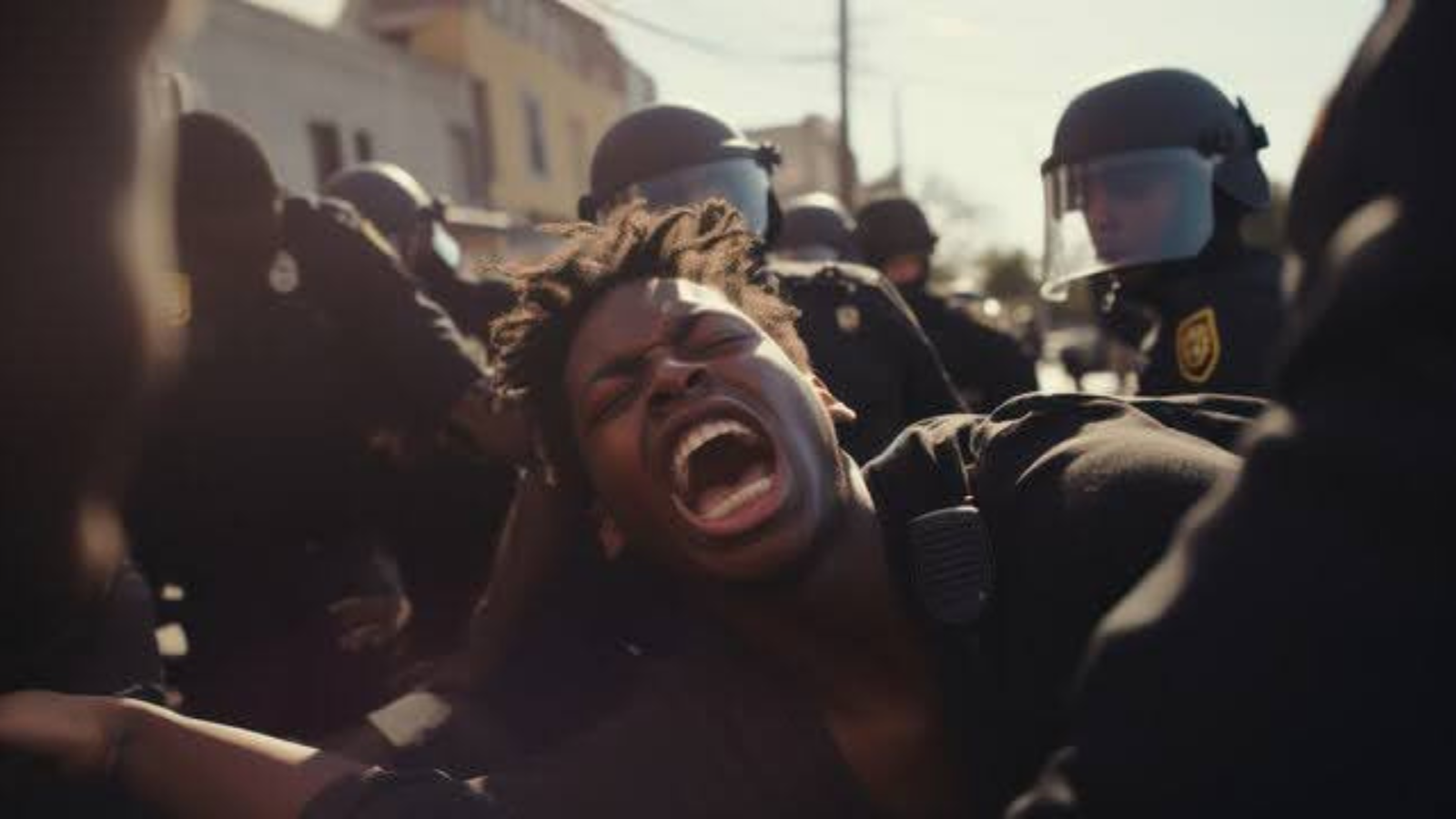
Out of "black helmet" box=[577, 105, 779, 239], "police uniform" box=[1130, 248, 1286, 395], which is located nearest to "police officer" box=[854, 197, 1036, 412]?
"black helmet" box=[577, 105, 779, 239]

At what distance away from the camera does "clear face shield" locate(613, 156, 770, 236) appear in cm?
384

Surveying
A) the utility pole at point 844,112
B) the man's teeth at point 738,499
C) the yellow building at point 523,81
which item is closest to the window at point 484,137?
the yellow building at point 523,81

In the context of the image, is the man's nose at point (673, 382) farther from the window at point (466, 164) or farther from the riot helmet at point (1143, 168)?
the window at point (466, 164)

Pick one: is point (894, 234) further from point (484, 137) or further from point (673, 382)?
point (484, 137)

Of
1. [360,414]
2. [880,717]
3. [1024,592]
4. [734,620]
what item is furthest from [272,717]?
[1024,592]

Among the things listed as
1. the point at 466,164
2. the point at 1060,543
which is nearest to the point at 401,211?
the point at 1060,543

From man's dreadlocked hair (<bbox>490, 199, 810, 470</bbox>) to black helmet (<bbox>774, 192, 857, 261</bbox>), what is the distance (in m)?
3.63

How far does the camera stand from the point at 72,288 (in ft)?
1.73

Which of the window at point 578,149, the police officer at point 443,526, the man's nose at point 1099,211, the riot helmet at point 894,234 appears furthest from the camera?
the window at point 578,149

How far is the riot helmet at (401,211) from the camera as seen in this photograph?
15.8 ft

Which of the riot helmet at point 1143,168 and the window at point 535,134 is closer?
the riot helmet at point 1143,168

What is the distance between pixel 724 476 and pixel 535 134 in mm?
23871

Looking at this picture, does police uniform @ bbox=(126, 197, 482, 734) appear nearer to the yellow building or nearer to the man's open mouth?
the man's open mouth

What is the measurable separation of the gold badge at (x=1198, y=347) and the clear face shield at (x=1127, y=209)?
0.36 metres
